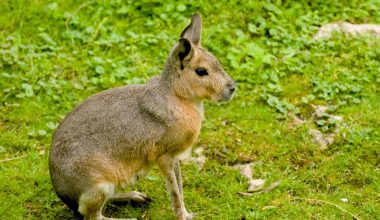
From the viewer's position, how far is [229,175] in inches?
229

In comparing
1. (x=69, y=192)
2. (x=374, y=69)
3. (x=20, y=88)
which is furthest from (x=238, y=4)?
(x=69, y=192)

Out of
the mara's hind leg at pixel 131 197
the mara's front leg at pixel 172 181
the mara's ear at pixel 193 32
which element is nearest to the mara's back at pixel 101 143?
the mara's front leg at pixel 172 181

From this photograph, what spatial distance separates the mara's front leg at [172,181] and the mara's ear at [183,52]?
2.27 feet

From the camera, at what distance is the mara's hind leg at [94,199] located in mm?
4863

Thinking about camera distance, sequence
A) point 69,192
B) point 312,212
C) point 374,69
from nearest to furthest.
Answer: point 69,192
point 312,212
point 374,69

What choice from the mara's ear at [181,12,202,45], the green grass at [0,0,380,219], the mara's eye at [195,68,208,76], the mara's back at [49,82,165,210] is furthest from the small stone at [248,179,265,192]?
the mara's ear at [181,12,202,45]

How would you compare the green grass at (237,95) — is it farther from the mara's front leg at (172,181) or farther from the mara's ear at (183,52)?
the mara's ear at (183,52)

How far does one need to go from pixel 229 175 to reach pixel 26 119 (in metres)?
2.07

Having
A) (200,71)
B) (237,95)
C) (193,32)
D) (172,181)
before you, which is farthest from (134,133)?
(237,95)

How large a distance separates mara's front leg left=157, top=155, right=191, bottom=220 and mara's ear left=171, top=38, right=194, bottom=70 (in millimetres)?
692

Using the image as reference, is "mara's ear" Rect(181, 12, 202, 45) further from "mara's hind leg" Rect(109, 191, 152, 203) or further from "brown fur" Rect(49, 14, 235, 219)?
"mara's hind leg" Rect(109, 191, 152, 203)

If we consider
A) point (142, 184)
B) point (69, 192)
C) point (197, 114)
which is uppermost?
point (197, 114)

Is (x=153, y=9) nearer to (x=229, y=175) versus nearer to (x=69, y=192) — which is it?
(x=229, y=175)

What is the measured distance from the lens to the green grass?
218 inches
